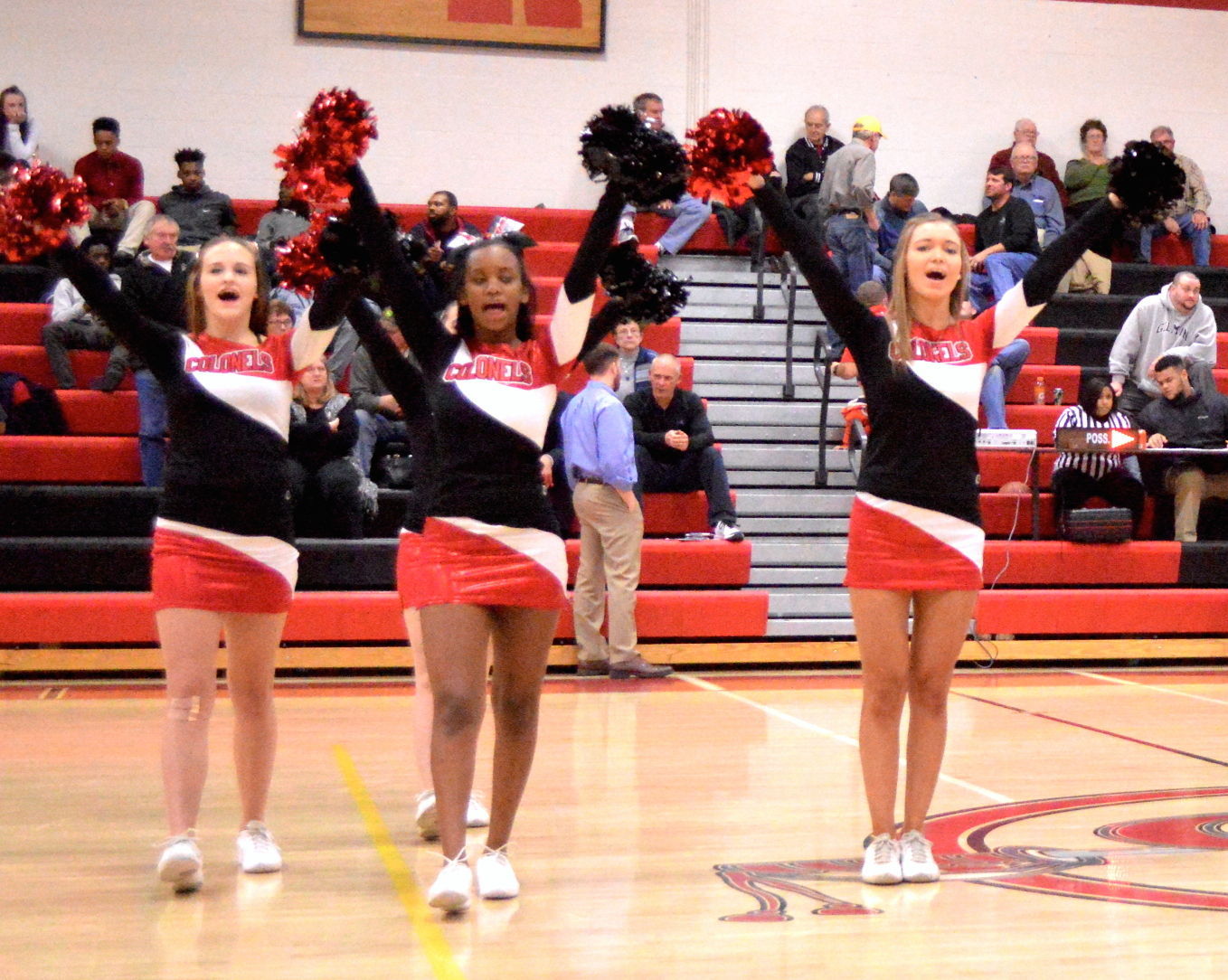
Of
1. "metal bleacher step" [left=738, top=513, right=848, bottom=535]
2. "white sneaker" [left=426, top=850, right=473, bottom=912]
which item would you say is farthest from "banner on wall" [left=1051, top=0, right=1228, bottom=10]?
"white sneaker" [left=426, top=850, right=473, bottom=912]

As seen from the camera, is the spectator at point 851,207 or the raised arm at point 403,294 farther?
the spectator at point 851,207

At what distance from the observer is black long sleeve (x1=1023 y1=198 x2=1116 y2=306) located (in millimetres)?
3553

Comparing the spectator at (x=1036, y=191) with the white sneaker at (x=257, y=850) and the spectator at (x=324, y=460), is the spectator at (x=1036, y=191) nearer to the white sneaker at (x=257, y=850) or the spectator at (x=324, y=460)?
the spectator at (x=324, y=460)

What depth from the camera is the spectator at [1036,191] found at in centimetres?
1141

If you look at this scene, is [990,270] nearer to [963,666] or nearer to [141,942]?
[963,666]

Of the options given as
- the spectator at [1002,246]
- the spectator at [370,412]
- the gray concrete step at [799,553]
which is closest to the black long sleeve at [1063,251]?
the spectator at [370,412]

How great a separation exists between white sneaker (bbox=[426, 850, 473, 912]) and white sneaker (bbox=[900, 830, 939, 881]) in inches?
40.8

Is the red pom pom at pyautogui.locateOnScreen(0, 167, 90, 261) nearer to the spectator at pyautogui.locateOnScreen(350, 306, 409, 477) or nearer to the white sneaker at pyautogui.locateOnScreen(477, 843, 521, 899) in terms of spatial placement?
the white sneaker at pyautogui.locateOnScreen(477, 843, 521, 899)

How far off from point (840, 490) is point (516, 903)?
654cm

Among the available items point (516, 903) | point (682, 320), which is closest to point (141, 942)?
point (516, 903)

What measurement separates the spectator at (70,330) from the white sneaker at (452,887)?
21.6 ft

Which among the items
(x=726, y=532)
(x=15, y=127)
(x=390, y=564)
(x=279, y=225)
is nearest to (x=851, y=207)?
(x=726, y=532)

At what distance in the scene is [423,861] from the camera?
3.86 m

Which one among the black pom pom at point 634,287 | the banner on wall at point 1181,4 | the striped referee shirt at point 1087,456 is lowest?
the striped referee shirt at point 1087,456
